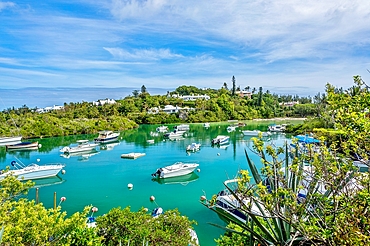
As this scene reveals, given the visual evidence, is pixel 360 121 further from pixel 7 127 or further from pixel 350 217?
pixel 7 127

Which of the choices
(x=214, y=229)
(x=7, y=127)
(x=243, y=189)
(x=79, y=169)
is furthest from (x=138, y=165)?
(x=7, y=127)

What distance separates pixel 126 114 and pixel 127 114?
0.74m

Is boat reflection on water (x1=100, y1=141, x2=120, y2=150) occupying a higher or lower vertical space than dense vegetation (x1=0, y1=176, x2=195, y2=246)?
lower

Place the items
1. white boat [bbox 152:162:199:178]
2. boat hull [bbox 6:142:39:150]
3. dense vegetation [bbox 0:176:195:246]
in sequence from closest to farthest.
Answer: dense vegetation [bbox 0:176:195:246]
white boat [bbox 152:162:199:178]
boat hull [bbox 6:142:39:150]

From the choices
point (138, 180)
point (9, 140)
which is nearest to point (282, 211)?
point (138, 180)

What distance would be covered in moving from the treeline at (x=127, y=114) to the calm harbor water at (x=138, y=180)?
1028 cm

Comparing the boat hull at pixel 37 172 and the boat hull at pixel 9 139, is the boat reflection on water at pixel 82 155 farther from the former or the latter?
the boat hull at pixel 9 139

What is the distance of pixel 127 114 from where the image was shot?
2315 inches

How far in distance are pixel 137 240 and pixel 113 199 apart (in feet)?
28.3

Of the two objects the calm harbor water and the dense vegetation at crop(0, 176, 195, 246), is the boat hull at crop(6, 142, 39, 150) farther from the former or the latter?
the dense vegetation at crop(0, 176, 195, 246)

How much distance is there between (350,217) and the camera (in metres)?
2.93

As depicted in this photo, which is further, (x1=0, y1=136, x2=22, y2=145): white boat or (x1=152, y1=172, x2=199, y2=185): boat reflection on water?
(x1=0, y1=136, x2=22, y2=145): white boat

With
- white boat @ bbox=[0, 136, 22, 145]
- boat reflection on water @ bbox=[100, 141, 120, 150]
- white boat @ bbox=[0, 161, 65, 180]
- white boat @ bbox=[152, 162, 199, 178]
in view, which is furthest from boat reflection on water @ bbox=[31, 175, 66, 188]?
white boat @ bbox=[0, 136, 22, 145]

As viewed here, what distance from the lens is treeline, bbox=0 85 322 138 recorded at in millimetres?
39353
